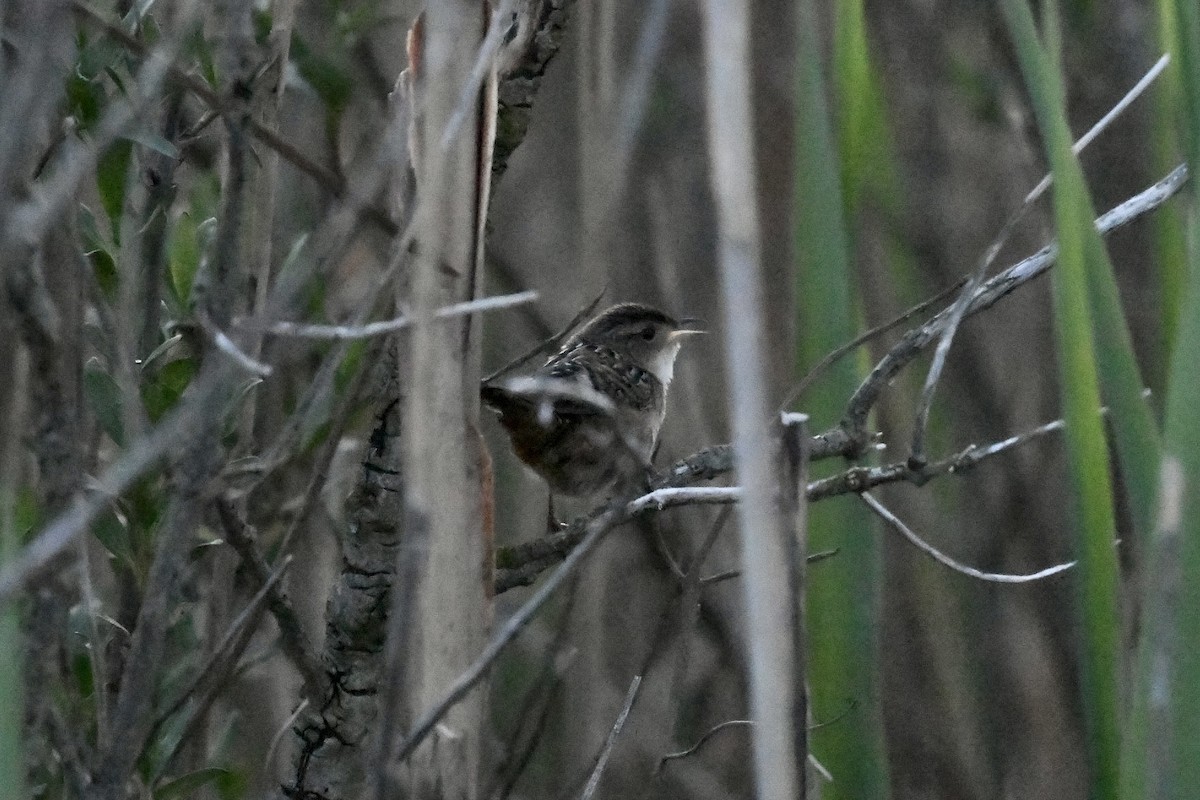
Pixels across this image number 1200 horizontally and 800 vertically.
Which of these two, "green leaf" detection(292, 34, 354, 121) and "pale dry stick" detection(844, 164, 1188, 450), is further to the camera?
"green leaf" detection(292, 34, 354, 121)

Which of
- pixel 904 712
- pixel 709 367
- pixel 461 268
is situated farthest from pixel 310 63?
pixel 904 712

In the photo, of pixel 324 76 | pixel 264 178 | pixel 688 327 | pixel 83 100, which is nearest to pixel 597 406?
pixel 324 76

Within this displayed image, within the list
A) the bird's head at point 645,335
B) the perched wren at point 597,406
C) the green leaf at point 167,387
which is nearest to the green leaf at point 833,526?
the green leaf at point 167,387

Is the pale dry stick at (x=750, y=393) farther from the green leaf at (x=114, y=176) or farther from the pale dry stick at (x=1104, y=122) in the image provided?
the green leaf at (x=114, y=176)

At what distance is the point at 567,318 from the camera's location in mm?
3338

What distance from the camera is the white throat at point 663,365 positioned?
3568 mm

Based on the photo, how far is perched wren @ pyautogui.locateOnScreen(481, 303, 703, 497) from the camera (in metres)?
2.90

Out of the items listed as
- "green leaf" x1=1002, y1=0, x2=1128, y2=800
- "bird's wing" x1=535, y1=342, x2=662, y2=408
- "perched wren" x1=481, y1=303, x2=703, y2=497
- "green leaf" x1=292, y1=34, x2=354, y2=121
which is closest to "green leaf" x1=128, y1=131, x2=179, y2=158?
"green leaf" x1=292, y1=34, x2=354, y2=121

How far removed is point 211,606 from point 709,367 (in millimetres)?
Result: 2283

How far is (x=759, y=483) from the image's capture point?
1042 millimetres

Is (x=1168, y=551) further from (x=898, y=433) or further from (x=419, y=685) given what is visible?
(x=898, y=433)

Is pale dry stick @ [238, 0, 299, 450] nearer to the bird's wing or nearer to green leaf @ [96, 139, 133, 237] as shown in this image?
green leaf @ [96, 139, 133, 237]

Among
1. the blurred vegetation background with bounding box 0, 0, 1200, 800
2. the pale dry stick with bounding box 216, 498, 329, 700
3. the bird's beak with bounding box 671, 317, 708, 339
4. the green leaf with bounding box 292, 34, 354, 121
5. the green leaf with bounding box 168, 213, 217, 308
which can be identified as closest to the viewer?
the blurred vegetation background with bounding box 0, 0, 1200, 800

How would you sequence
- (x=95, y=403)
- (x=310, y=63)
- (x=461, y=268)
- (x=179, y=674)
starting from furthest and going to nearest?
(x=310, y=63) < (x=179, y=674) < (x=95, y=403) < (x=461, y=268)
